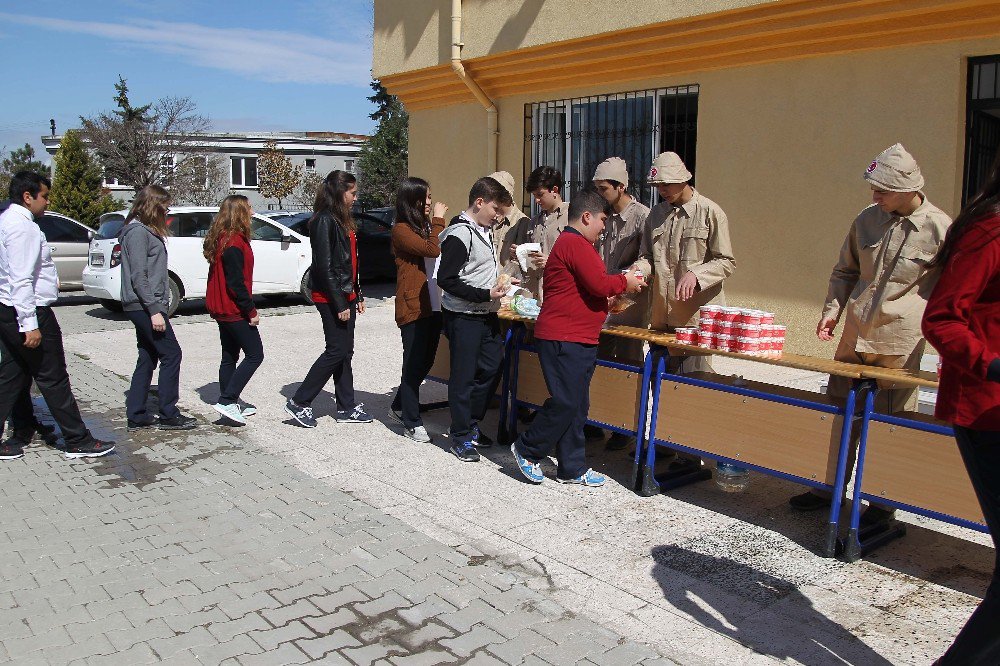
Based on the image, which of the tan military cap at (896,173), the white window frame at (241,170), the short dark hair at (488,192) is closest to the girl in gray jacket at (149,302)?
the short dark hair at (488,192)

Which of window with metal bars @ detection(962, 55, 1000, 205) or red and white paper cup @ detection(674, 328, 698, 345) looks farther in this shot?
window with metal bars @ detection(962, 55, 1000, 205)

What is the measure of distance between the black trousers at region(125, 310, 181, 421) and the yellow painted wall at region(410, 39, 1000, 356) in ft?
17.7

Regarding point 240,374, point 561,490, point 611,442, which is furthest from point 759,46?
point 240,374

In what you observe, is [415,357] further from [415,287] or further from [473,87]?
[473,87]

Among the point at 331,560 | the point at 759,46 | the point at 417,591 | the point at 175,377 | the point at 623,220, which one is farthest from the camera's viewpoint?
the point at 759,46

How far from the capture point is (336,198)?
6.73 meters

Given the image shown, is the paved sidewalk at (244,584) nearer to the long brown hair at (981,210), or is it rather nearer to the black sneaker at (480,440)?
the black sneaker at (480,440)

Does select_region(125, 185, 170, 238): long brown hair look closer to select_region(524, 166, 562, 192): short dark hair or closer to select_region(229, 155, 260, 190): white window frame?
select_region(524, 166, 562, 192): short dark hair

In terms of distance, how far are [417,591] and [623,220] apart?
3.30 m

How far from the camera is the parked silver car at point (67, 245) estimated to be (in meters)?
15.4

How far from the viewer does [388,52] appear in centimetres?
1269

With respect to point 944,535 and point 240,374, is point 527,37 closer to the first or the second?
point 240,374

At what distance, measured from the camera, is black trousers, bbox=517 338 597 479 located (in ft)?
17.6

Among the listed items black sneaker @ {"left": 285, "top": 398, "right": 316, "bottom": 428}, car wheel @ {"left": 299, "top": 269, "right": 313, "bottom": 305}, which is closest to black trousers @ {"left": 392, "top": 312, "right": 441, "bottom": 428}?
black sneaker @ {"left": 285, "top": 398, "right": 316, "bottom": 428}
